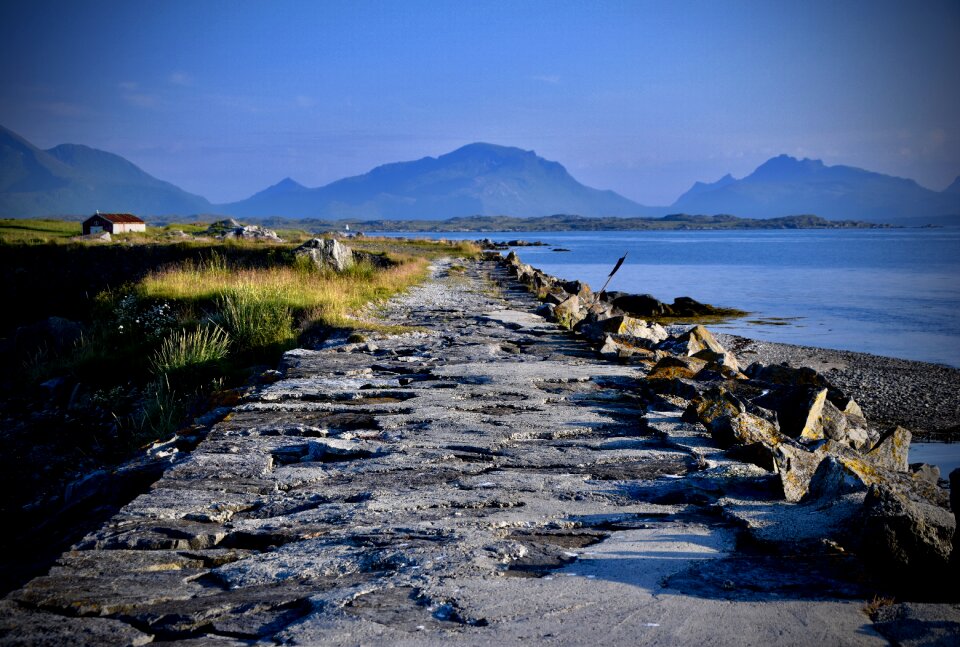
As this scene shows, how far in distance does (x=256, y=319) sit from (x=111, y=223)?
4611 cm

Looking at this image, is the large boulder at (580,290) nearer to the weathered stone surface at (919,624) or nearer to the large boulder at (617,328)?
the large boulder at (617,328)

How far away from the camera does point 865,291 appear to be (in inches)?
1368

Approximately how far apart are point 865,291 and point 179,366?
34.5 m

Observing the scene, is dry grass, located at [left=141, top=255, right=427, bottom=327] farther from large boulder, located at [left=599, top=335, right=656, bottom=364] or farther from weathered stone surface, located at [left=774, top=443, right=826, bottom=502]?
weathered stone surface, located at [left=774, top=443, right=826, bottom=502]

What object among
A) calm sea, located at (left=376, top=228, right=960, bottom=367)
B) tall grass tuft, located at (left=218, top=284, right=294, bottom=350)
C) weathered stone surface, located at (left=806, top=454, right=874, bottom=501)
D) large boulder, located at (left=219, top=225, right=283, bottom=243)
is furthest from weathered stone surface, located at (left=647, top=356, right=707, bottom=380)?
large boulder, located at (left=219, top=225, right=283, bottom=243)

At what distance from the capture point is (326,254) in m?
19.2

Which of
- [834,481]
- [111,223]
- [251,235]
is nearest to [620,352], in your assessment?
[834,481]

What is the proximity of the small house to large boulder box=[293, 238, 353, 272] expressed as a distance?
3511 centimetres

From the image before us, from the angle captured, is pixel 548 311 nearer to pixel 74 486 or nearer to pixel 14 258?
pixel 74 486

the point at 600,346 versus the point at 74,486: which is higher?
the point at 600,346

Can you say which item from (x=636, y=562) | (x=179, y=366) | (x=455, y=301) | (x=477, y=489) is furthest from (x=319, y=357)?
(x=455, y=301)

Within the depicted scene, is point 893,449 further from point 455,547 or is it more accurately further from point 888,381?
point 888,381

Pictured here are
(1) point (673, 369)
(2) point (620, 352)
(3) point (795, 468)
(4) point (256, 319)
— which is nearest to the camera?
(3) point (795, 468)

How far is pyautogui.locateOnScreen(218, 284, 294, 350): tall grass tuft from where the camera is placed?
32.6ft
